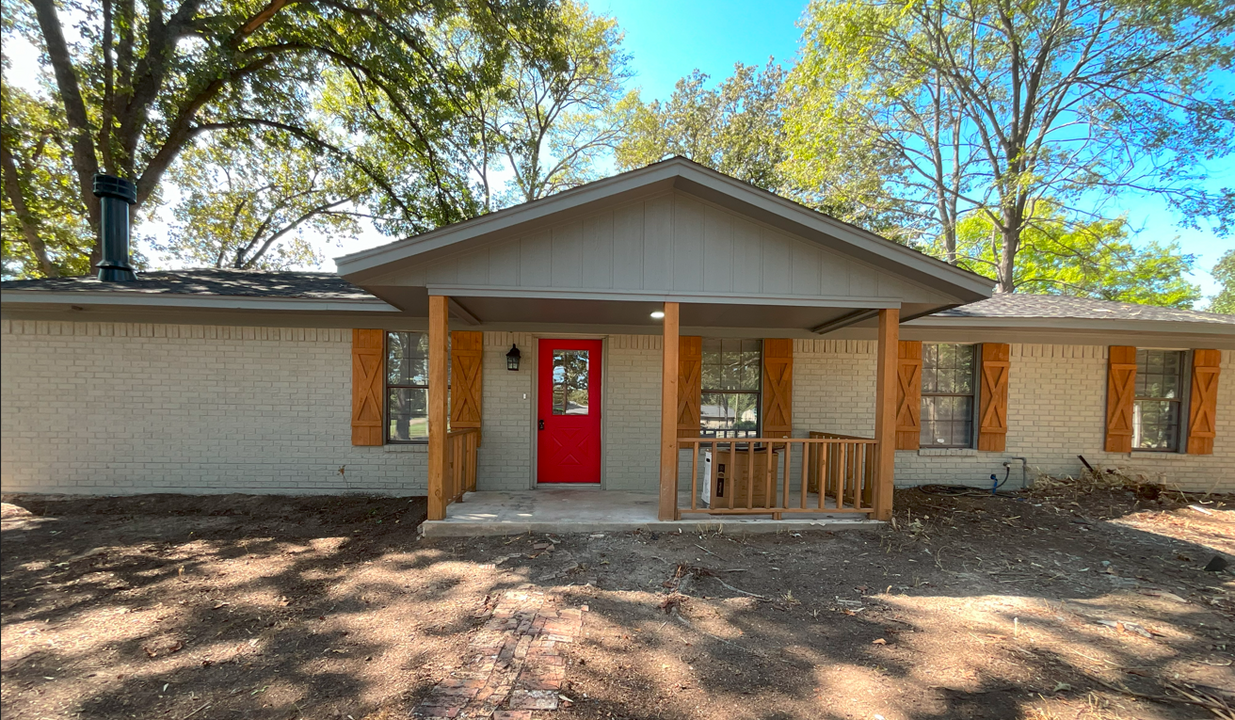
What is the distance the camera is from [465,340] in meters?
6.05

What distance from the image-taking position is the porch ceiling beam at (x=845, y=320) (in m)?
5.07

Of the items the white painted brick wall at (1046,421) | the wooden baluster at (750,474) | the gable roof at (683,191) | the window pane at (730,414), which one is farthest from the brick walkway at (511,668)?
the white painted brick wall at (1046,421)

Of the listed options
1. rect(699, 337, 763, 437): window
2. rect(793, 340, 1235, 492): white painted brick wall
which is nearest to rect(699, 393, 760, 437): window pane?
rect(699, 337, 763, 437): window

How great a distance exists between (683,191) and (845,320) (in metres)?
2.58

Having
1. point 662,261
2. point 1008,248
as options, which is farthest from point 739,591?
point 1008,248

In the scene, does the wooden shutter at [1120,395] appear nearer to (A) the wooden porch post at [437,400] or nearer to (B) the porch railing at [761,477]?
(B) the porch railing at [761,477]

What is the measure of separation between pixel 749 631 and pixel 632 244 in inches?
130

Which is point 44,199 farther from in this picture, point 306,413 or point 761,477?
point 761,477

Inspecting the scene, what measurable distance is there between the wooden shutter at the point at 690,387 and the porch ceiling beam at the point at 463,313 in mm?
2727

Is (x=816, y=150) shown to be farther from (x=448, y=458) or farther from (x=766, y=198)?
(x=448, y=458)

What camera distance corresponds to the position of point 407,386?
20.2ft

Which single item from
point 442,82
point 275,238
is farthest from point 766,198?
point 275,238

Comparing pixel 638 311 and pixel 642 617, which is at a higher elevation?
pixel 638 311

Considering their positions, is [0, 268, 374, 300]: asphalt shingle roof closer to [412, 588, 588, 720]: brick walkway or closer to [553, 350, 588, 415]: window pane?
[553, 350, 588, 415]: window pane
